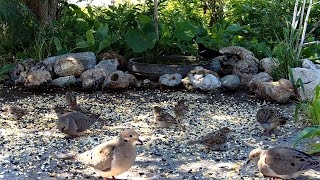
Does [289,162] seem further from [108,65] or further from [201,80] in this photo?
[108,65]

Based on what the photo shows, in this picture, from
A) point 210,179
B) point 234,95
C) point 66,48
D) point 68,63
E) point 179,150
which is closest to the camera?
point 210,179

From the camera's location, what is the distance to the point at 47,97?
27.6ft

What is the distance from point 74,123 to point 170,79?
318cm

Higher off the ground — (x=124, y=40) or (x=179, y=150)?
(x=124, y=40)

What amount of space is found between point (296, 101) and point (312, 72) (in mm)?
498

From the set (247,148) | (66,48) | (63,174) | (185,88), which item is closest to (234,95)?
(185,88)

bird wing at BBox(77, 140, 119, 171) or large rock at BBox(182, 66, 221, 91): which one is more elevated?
bird wing at BBox(77, 140, 119, 171)

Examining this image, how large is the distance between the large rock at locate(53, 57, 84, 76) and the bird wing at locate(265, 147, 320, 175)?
5.25 metres

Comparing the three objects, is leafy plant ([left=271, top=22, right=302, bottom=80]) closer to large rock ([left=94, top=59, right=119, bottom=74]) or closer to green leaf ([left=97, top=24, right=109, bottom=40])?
large rock ([left=94, top=59, right=119, bottom=74])

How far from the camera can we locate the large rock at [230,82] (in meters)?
8.84

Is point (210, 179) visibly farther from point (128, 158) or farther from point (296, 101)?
point (296, 101)

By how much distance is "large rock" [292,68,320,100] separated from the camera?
783cm

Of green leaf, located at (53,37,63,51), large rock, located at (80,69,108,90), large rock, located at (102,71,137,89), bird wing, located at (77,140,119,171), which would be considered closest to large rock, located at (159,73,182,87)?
large rock, located at (102,71,137,89)

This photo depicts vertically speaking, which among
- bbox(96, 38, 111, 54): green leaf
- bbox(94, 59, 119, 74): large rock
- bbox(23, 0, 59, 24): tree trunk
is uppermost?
bbox(23, 0, 59, 24): tree trunk
